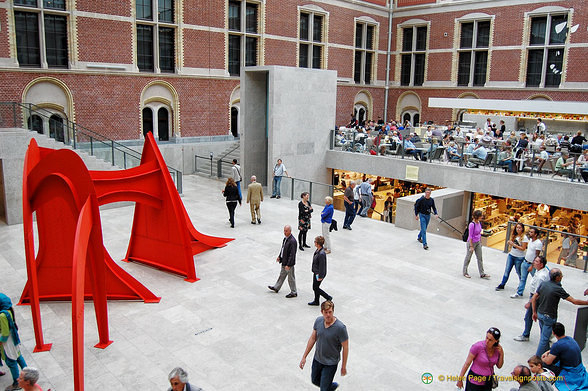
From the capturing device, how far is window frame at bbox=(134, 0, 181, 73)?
23.4 metres

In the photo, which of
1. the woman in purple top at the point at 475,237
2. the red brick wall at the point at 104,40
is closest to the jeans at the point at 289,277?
the woman in purple top at the point at 475,237

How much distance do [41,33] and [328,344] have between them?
19.7 m

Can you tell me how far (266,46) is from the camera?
92.3ft

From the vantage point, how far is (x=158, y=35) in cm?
2391

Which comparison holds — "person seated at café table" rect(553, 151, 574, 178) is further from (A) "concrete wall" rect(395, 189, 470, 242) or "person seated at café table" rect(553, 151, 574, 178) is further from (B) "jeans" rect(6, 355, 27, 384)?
(B) "jeans" rect(6, 355, 27, 384)

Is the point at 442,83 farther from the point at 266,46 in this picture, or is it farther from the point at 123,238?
the point at 123,238

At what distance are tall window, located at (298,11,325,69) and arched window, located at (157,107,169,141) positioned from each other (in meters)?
9.78

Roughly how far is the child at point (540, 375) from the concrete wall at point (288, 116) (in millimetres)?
14688

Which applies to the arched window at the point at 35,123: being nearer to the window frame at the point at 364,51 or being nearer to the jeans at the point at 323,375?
the jeans at the point at 323,375

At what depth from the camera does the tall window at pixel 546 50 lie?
28644 millimetres

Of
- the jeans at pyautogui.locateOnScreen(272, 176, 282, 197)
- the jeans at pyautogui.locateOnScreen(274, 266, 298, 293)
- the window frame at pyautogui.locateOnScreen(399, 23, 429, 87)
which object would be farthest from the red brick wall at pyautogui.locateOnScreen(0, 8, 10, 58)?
the window frame at pyautogui.locateOnScreen(399, 23, 429, 87)

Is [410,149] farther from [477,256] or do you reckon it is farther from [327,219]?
[477,256]

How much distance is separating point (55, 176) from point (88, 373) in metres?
3.08

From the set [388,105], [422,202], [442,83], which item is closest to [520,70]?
[442,83]
